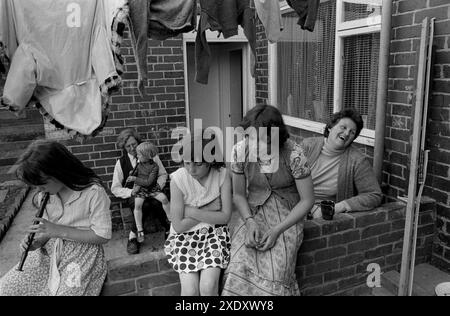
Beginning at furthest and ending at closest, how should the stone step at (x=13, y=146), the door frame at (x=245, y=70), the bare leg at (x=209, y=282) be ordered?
1. the door frame at (x=245, y=70)
2. the stone step at (x=13, y=146)
3. the bare leg at (x=209, y=282)

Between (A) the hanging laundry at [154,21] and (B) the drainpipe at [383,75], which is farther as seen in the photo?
(B) the drainpipe at [383,75]

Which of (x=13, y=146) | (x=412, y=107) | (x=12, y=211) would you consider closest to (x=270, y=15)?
(x=412, y=107)

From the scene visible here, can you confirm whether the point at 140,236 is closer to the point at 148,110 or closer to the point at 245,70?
the point at 148,110

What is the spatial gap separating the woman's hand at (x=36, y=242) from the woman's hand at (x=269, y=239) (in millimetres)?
1145

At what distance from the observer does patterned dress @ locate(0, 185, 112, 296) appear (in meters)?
1.81

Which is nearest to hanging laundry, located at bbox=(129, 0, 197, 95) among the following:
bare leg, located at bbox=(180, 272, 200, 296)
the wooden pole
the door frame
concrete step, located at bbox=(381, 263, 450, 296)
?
bare leg, located at bbox=(180, 272, 200, 296)

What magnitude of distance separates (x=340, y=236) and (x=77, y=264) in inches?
65.0

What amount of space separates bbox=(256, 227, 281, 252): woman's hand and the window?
1591 mm

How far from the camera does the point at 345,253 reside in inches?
98.1

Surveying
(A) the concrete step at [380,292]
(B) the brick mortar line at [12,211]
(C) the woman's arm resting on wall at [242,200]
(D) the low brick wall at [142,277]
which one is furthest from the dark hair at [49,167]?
(B) the brick mortar line at [12,211]

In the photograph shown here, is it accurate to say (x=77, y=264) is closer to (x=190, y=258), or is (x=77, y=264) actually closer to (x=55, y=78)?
(x=190, y=258)

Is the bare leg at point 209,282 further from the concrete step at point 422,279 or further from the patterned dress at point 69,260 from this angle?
the concrete step at point 422,279

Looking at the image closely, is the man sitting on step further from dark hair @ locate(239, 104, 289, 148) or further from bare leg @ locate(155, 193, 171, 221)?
dark hair @ locate(239, 104, 289, 148)

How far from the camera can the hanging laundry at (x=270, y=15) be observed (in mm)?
2188
